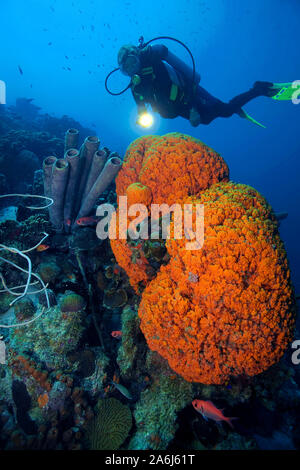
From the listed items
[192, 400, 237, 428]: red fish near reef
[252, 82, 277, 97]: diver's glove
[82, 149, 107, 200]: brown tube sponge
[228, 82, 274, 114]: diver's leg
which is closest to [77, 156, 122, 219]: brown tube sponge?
[82, 149, 107, 200]: brown tube sponge

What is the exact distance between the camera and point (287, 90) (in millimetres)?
8078

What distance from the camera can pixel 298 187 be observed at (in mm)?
52438

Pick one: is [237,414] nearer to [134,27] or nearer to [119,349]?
[119,349]

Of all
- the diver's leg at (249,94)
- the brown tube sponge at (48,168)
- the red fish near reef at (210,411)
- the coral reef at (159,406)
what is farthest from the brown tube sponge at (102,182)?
the diver's leg at (249,94)

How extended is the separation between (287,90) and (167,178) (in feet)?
27.7

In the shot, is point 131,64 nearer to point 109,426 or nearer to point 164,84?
point 164,84

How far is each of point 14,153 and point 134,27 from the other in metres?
112

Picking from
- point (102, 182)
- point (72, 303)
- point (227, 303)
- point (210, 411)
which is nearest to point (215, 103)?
point (102, 182)

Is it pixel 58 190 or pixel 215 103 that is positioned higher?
pixel 215 103

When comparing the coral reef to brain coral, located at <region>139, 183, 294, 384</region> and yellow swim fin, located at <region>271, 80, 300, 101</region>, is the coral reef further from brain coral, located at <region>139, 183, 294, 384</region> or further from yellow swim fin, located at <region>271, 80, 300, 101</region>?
yellow swim fin, located at <region>271, 80, 300, 101</region>

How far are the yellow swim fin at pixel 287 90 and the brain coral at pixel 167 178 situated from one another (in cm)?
720

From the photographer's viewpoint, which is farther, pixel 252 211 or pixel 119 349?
pixel 119 349

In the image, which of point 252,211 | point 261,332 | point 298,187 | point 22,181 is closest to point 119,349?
Answer: point 261,332

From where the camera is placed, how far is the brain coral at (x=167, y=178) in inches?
119
